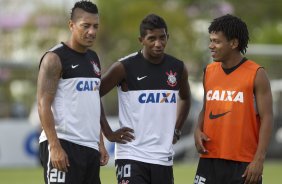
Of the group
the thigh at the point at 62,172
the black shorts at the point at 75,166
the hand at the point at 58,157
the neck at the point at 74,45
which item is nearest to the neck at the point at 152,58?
the neck at the point at 74,45

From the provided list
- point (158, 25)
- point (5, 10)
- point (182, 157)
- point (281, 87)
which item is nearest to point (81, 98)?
point (158, 25)

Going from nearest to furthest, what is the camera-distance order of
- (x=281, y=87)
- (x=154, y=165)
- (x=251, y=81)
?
(x=251, y=81) < (x=154, y=165) < (x=281, y=87)

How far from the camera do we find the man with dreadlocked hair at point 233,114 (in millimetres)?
8625

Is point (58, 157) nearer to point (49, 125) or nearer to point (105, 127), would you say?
point (49, 125)

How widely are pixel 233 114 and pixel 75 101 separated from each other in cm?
152

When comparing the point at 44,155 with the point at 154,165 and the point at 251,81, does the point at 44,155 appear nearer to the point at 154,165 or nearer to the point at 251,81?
the point at 154,165

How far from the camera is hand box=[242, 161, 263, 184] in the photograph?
28.1 feet

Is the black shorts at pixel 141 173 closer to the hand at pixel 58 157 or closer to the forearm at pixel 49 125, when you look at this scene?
the hand at pixel 58 157

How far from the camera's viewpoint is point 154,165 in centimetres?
933

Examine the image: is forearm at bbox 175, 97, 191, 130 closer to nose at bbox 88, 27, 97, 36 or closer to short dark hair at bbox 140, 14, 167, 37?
short dark hair at bbox 140, 14, 167, 37

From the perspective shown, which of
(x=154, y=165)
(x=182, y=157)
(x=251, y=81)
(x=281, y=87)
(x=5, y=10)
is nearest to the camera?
(x=251, y=81)

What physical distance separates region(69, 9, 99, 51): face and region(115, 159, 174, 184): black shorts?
1.33 metres

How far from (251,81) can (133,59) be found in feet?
4.80

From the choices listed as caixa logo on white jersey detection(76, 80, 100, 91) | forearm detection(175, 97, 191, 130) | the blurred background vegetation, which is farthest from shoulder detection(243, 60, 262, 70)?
the blurred background vegetation
